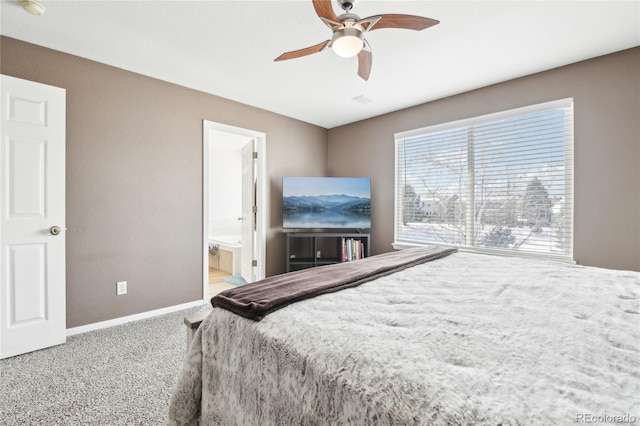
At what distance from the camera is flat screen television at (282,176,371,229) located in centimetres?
395

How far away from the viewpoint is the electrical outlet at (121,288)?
2.74 metres

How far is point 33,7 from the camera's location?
1.89 metres

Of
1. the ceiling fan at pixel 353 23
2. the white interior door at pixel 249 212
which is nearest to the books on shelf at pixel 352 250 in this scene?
the white interior door at pixel 249 212

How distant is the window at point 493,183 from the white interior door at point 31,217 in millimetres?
3618

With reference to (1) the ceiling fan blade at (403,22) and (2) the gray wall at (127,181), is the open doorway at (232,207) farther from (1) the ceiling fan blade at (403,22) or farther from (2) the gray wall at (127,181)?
(1) the ceiling fan blade at (403,22)

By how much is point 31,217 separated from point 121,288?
3.10ft

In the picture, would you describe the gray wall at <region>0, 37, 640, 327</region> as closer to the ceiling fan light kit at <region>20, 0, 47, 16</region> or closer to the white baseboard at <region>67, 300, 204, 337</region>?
the white baseboard at <region>67, 300, 204, 337</region>

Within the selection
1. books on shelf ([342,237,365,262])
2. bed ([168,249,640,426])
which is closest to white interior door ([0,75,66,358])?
bed ([168,249,640,426])

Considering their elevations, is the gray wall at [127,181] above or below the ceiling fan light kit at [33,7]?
below

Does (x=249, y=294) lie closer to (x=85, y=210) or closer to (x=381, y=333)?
(x=381, y=333)

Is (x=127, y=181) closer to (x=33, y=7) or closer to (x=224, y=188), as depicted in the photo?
(x=33, y=7)

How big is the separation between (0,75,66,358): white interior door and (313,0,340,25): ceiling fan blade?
224 cm

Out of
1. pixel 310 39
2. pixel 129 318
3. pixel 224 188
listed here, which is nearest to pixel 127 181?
pixel 129 318

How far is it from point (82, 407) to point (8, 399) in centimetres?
49
